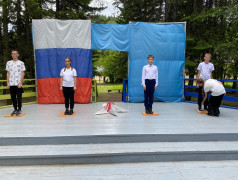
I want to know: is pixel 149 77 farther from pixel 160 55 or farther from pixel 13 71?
pixel 13 71

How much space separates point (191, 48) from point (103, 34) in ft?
12.1

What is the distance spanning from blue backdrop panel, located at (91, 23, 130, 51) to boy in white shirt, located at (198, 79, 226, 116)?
9.29 feet

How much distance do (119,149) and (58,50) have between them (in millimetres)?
4264

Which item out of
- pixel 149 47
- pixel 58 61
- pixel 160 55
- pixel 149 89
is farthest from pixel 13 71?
pixel 160 55

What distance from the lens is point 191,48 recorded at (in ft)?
22.8

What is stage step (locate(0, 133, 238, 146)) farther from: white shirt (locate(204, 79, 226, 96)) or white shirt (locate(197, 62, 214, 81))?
white shirt (locate(197, 62, 214, 81))

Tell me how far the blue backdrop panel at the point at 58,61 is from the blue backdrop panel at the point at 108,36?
419mm

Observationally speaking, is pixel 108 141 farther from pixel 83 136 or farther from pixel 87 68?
pixel 87 68

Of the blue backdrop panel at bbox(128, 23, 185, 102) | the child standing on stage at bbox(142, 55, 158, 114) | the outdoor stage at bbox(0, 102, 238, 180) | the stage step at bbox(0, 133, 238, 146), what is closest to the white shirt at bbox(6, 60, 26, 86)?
the outdoor stage at bbox(0, 102, 238, 180)

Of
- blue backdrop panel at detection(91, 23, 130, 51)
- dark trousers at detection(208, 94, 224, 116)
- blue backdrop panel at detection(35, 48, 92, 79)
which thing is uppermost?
blue backdrop panel at detection(91, 23, 130, 51)

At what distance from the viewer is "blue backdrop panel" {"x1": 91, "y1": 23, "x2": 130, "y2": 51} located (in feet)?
18.5

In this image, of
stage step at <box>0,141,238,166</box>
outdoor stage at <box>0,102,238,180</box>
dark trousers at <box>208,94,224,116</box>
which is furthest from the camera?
dark trousers at <box>208,94,224,116</box>

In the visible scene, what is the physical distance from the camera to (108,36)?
566cm

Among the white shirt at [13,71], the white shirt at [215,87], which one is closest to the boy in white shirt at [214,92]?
the white shirt at [215,87]
